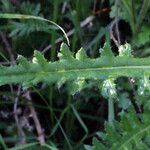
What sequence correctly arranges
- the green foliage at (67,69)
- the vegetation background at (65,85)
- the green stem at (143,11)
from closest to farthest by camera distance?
1. the green foliage at (67,69)
2. the green stem at (143,11)
3. the vegetation background at (65,85)

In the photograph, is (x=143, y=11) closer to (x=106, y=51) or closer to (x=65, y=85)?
(x=65, y=85)

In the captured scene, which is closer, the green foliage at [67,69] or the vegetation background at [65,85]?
the green foliage at [67,69]

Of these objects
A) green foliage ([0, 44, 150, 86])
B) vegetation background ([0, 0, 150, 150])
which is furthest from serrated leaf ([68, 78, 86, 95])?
vegetation background ([0, 0, 150, 150])

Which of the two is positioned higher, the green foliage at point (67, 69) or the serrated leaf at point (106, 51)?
the serrated leaf at point (106, 51)

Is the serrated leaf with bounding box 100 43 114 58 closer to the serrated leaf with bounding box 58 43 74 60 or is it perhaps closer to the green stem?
the serrated leaf with bounding box 58 43 74 60

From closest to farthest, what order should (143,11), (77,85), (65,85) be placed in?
(77,85) → (143,11) → (65,85)

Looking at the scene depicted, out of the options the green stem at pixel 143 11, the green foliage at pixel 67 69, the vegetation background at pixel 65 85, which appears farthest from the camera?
the vegetation background at pixel 65 85

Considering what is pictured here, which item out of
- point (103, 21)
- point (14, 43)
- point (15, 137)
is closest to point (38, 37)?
point (14, 43)

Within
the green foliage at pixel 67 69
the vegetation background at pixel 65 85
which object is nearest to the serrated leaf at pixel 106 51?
the green foliage at pixel 67 69

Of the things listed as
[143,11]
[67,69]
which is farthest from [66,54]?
[143,11]

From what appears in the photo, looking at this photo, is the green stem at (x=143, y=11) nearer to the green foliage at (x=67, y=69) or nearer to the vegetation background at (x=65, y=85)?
the vegetation background at (x=65, y=85)
